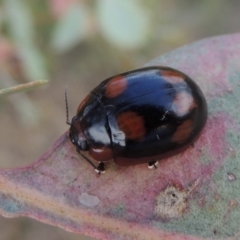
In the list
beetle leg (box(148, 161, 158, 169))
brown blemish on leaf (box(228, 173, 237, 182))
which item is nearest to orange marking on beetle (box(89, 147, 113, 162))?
beetle leg (box(148, 161, 158, 169))

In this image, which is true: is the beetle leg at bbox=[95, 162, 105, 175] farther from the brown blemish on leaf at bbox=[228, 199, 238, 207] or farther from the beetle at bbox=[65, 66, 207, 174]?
the brown blemish on leaf at bbox=[228, 199, 238, 207]

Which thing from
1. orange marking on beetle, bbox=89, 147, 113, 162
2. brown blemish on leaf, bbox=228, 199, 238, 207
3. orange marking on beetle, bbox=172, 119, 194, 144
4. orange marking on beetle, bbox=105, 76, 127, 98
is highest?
orange marking on beetle, bbox=105, 76, 127, 98

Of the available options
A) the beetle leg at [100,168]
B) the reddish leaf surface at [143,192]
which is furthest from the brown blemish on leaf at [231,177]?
the beetle leg at [100,168]

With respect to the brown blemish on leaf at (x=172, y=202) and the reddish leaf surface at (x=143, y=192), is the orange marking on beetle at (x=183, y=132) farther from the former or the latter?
the brown blemish on leaf at (x=172, y=202)

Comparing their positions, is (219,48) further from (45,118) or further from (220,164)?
(45,118)

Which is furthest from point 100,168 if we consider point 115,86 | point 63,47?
point 63,47

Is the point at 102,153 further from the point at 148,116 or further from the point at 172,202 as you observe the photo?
the point at 172,202
